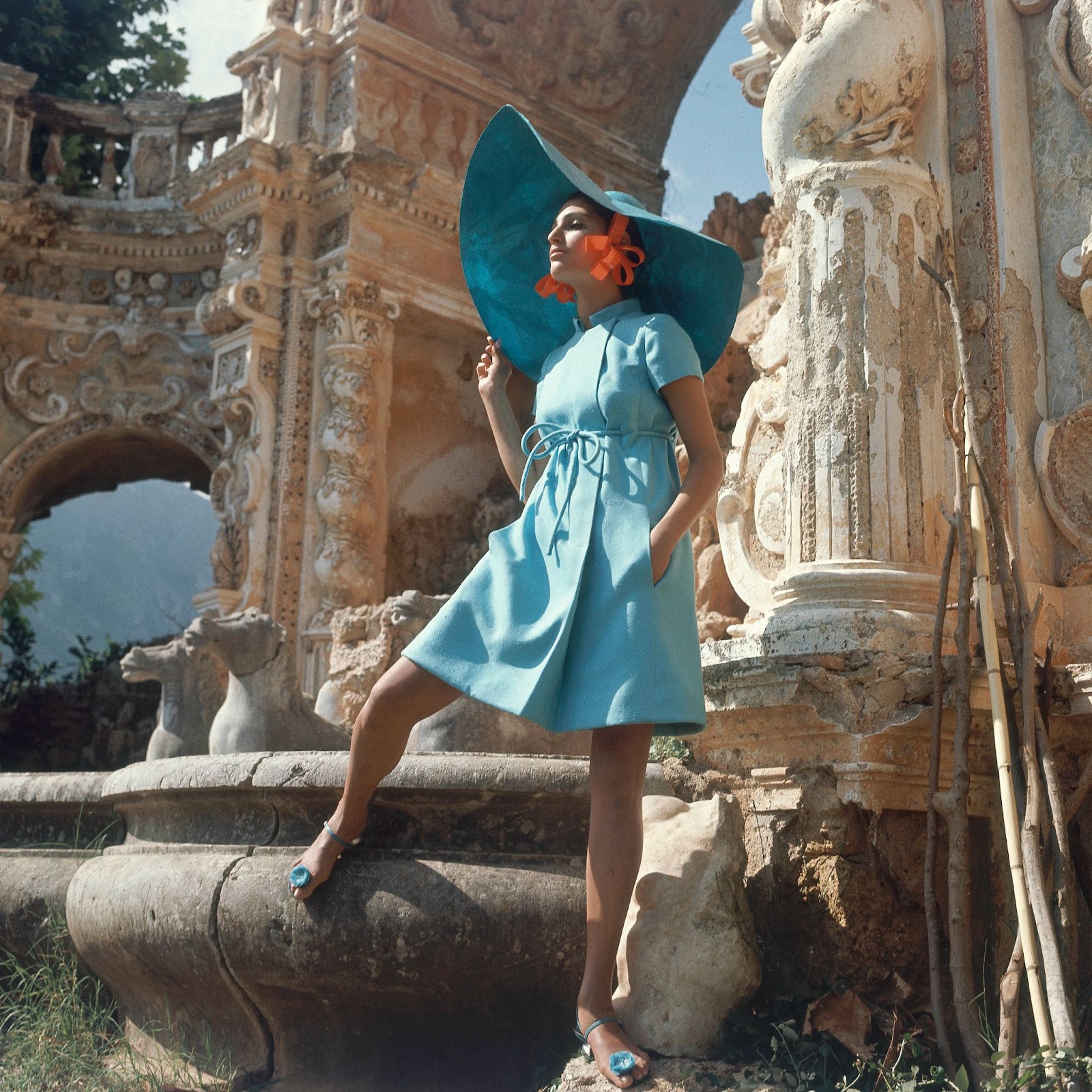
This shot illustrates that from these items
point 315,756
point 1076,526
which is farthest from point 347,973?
point 1076,526

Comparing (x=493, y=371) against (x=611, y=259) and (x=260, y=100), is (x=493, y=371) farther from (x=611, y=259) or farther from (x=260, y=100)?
(x=260, y=100)

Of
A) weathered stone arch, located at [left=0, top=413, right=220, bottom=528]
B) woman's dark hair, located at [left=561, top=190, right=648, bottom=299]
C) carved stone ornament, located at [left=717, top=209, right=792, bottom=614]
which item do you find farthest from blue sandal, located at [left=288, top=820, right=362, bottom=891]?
weathered stone arch, located at [left=0, top=413, right=220, bottom=528]

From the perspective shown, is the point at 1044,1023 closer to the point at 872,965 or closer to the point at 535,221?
the point at 872,965

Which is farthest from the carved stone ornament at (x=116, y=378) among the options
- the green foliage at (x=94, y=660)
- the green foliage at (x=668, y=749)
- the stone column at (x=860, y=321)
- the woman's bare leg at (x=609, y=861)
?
the woman's bare leg at (x=609, y=861)

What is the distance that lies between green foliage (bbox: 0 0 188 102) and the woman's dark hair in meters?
12.2

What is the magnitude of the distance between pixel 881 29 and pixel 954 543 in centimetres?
171

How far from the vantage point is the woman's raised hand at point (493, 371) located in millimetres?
3389

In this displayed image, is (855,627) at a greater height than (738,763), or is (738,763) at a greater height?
(855,627)

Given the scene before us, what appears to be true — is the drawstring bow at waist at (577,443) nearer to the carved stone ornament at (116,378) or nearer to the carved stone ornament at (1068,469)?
the carved stone ornament at (1068,469)

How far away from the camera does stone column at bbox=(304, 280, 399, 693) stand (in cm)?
921

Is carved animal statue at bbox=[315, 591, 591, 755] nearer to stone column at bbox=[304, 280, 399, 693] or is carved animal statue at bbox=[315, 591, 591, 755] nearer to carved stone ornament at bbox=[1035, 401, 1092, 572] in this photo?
carved stone ornament at bbox=[1035, 401, 1092, 572]

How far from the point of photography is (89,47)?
1434 cm

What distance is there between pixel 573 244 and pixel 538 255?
1.30 ft

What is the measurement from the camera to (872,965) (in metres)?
3.30
